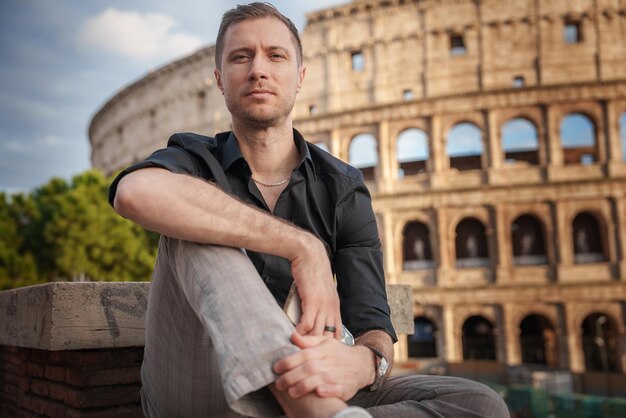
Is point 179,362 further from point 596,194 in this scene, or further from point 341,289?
point 596,194

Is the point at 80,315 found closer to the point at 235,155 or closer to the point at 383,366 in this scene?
the point at 235,155

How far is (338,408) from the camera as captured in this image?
1.45m

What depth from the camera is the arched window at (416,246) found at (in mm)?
23591

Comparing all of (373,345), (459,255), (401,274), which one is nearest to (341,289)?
(373,345)

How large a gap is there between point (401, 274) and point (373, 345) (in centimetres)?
2150

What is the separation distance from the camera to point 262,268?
1.99 metres

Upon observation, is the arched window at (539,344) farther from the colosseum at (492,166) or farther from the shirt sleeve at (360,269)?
the shirt sleeve at (360,269)

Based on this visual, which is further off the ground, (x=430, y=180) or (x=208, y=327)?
(x=430, y=180)

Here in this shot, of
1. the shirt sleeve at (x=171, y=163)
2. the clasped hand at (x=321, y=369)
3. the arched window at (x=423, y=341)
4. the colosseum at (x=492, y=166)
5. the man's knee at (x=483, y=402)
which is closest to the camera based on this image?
the clasped hand at (x=321, y=369)

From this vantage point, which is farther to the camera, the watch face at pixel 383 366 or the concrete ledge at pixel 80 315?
the concrete ledge at pixel 80 315

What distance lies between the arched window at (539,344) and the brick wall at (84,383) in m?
23.1

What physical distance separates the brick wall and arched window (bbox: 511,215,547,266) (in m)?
22.0

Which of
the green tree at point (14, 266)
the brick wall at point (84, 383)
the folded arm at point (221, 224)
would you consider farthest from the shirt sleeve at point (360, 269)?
the green tree at point (14, 266)

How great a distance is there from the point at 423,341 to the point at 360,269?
951 inches
